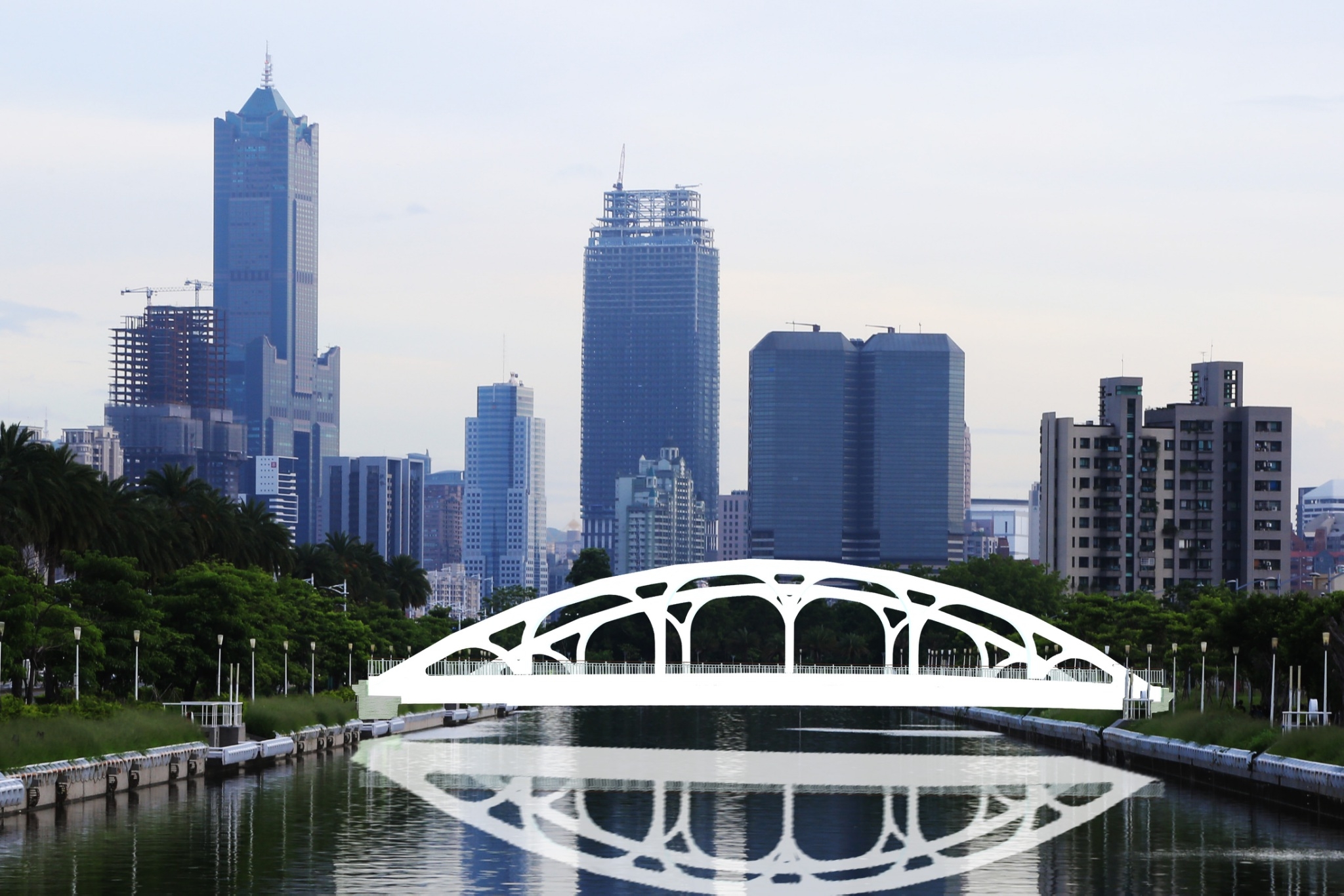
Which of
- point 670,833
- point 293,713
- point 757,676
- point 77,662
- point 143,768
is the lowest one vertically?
point 293,713

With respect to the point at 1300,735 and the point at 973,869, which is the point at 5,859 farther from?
the point at 1300,735

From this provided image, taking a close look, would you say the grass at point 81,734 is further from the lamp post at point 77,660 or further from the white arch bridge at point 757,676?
the white arch bridge at point 757,676

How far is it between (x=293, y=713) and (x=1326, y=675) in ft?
149

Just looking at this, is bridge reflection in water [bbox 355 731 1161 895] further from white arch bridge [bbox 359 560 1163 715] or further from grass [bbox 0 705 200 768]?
grass [bbox 0 705 200 768]

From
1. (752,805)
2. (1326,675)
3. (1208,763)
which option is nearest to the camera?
(752,805)

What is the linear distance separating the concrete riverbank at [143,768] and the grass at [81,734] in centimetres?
47

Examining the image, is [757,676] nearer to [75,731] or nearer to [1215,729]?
[1215,729]

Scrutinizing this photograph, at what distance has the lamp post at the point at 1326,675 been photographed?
251 ft

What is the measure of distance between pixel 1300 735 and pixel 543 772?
31846 millimetres

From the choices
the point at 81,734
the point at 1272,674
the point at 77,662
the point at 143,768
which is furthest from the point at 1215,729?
the point at 81,734

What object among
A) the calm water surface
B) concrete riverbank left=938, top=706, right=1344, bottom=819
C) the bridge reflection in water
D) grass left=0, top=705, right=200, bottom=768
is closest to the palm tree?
concrete riverbank left=938, top=706, right=1344, bottom=819

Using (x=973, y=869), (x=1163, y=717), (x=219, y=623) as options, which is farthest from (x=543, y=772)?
(x=973, y=869)

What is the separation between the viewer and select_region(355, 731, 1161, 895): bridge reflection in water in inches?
2101

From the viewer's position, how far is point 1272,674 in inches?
3381
